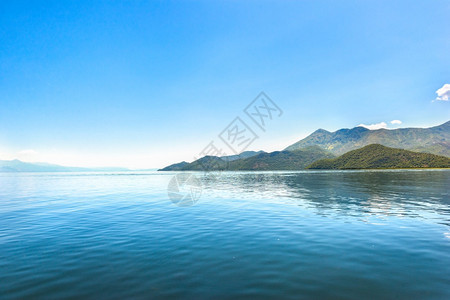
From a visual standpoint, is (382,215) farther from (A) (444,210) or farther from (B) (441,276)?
(B) (441,276)

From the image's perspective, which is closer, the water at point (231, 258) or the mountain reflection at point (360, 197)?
the water at point (231, 258)

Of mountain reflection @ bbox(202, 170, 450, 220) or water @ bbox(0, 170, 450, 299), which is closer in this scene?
water @ bbox(0, 170, 450, 299)

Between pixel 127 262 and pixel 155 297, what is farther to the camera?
pixel 127 262

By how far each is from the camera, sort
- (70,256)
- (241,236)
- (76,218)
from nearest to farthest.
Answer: (70,256), (241,236), (76,218)

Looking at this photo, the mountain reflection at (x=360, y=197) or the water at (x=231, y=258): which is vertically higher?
the water at (x=231, y=258)

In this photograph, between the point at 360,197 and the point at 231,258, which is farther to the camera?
the point at 360,197

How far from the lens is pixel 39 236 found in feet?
61.6

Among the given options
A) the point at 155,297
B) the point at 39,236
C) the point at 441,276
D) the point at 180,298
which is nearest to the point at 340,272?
the point at 441,276

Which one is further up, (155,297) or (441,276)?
(155,297)

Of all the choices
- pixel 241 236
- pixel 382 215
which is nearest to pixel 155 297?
pixel 241 236

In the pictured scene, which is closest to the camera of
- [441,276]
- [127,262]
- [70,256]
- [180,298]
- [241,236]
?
[180,298]

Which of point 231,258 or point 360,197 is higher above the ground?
point 231,258

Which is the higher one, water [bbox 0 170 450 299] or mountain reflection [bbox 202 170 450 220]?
water [bbox 0 170 450 299]

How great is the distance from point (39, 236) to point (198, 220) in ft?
48.8
